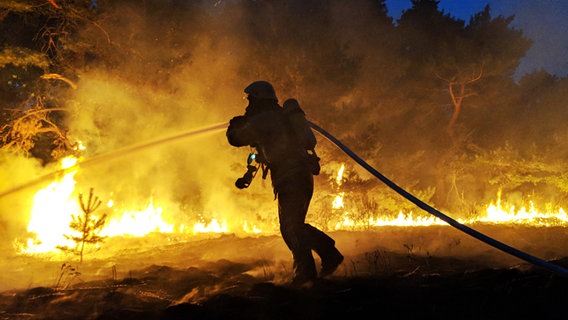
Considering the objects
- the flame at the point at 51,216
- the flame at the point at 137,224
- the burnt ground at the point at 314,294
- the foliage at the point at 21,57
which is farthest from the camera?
the flame at the point at 137,224

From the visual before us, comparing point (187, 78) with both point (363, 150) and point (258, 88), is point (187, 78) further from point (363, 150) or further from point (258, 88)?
point (258, 88)

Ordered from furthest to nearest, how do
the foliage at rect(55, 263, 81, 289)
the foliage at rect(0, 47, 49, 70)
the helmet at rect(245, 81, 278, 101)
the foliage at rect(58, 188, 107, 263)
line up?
1. the foliage at rect(0, 47, 49, 70)
2. the foliage at rect(58, 188, 107, 263)
3. the foliage at rect(55, 263, 81, 289)
4. the helmet at rect(245, 81, 278, 101)

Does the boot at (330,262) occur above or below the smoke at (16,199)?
below

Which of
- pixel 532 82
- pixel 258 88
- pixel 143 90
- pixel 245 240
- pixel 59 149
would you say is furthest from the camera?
pixel 532 82

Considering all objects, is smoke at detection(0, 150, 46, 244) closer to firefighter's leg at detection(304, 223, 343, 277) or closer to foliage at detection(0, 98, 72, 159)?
foliage at detection(0, 98, 72, 159)

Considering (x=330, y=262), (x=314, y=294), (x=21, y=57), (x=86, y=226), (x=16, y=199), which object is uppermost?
(x=21, y=57)

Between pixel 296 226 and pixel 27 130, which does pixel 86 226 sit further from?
pixel 27 130

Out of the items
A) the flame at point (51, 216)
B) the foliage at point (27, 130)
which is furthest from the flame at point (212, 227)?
the foliage at point (27, 130)

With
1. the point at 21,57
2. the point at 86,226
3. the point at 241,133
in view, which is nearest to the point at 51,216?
the point at 86,226

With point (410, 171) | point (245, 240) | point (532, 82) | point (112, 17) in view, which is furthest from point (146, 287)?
point (532, 82)

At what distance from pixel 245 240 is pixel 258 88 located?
16.2 ft

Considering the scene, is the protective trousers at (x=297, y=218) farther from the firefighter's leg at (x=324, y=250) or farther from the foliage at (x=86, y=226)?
the foliage at (x=86, y=226)

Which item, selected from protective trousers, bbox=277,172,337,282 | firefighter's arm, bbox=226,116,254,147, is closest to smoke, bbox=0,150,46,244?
firefighter's arm, bbox=226,116,254,147

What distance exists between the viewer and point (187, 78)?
570 inches
